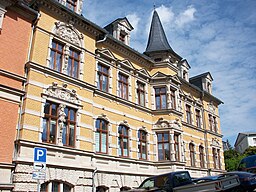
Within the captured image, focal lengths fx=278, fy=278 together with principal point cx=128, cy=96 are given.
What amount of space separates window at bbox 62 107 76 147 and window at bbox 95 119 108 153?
2341 mm

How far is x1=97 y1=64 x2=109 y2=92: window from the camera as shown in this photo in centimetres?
1928

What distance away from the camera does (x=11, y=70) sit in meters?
13.7

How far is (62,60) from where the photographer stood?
16.5 m

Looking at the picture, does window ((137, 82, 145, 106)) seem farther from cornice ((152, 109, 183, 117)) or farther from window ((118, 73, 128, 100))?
window ((118, 73, 128, 100))

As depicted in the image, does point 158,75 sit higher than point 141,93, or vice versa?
point 158,75

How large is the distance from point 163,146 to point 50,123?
10584 millimetres

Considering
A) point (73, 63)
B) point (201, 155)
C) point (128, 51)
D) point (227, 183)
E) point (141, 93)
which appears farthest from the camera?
point (201, 155)

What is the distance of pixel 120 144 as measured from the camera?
19531 mm

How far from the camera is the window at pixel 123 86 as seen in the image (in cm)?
2097

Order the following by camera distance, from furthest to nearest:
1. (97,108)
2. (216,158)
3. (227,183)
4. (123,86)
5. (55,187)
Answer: (216,158)
(123,86)
(97,108)
(55,187)
(227,183)

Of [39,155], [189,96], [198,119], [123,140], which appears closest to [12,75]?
[39,155]

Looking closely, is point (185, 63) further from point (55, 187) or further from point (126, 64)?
point (55, 187)

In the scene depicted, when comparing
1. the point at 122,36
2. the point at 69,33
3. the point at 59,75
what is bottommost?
the point at 59,75

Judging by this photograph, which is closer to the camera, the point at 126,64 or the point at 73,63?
the point at 73,63
